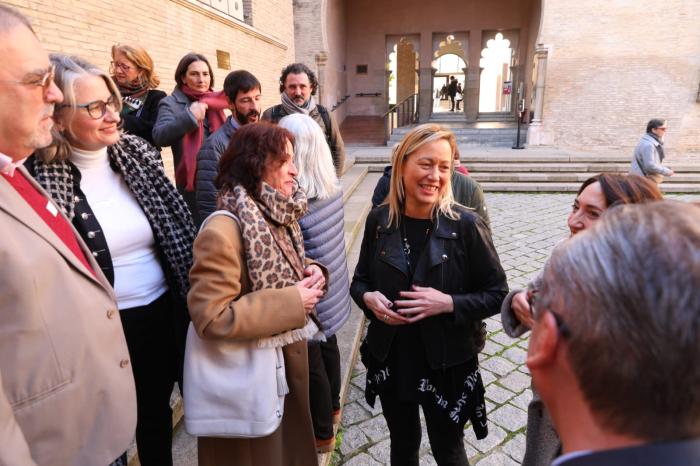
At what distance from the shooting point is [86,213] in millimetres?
1645

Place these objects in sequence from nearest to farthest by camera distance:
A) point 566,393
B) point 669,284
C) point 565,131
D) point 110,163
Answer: point 669,284 → point 566,393 → point 110,163 → point 565,131

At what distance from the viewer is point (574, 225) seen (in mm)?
1633

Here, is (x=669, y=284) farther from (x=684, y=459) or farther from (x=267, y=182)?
(x=267, y=182)

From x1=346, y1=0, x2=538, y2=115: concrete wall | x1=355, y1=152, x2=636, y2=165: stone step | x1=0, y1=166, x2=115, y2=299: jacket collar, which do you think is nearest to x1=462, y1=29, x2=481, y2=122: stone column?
x1=346, y1=0, x2=538, y2=115: concrete wall

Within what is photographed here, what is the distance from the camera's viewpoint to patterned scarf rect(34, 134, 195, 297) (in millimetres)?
1840

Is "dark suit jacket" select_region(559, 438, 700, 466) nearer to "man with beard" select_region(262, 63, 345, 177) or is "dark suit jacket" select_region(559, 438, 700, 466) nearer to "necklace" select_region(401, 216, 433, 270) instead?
"necklace" select_region(401, 216, 433, 270)

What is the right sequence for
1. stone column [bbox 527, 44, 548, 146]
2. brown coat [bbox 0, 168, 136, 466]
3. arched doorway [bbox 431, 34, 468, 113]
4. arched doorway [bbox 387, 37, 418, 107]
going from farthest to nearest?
arched doorway [bbox 387, 37, 418, 107] → arched doorway [bbox 431, 34, 468, 113] → stone column [bbox 527, 44, 548, 146] → brown coat [bbox 0, 168, 136, 466]

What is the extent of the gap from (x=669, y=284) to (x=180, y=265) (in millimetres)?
1797

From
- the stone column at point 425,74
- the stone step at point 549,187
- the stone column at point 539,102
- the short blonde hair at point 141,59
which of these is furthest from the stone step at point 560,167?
the short blonde hair at point 141,59

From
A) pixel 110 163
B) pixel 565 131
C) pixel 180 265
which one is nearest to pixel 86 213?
pixel 110 163

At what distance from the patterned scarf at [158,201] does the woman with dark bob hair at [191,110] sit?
44.3 inches

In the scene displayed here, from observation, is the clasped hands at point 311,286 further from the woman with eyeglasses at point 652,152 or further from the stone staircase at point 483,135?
the stone staircase at point 483,135

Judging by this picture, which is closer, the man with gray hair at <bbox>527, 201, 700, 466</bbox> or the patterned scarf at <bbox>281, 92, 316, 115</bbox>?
the man with gray hair at <bbox>527, 201, 700, 466</bbox>

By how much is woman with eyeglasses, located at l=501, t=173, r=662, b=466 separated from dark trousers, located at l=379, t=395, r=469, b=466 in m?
0.42
